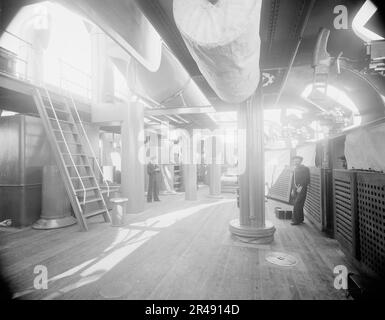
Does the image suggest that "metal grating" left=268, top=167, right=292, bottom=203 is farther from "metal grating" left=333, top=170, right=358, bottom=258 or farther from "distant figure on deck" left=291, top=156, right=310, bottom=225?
"metal grating" left=333, top=170, right=358, bottom=258

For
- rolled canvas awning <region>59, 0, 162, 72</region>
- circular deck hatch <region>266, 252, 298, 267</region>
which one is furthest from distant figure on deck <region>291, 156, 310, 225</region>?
rolled canvas awning <region>59, 0, 162, 72</region>

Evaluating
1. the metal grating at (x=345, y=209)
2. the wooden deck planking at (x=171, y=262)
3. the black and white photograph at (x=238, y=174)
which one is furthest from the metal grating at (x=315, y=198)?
the metal grating at (x=345, y=209)

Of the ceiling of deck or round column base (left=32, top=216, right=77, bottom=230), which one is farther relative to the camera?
round column base (left=32, top=216, right=77, bottom=230)

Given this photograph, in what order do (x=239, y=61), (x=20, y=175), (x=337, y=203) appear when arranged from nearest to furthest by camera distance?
(x=239, y=61) < (x=337, y=203) < (x=20, y=175)

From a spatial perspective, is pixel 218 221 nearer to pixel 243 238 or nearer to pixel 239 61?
pixel 243 238

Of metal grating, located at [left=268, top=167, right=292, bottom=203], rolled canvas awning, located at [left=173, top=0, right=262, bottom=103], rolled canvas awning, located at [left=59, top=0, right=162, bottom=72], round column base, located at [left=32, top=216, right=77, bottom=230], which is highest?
rolled canvas awning, located at [left=59, top=0, right=162, bottom=72]

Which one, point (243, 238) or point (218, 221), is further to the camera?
point (218, 221)

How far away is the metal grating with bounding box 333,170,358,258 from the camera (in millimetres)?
2984

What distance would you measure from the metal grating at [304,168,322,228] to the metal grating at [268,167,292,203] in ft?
7.02

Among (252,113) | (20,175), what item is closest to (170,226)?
(252,113)

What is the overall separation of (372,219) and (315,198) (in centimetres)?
292

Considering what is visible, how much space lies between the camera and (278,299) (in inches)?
92.7

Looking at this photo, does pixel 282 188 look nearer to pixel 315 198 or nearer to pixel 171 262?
pixel 315 198

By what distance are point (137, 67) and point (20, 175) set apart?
12.4ft
